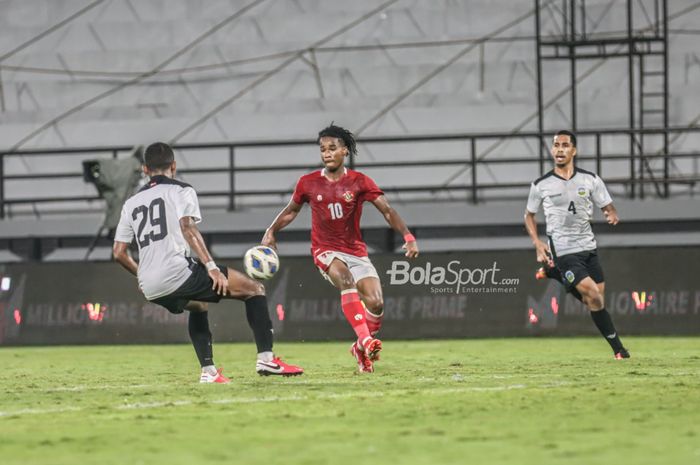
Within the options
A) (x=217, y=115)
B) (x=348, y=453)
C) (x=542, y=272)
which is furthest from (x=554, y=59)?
(x=348, y=453)

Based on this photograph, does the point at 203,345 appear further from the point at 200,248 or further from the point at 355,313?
the point at 355,313

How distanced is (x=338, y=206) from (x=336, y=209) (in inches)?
1.2

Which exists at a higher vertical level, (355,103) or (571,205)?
(355,103)

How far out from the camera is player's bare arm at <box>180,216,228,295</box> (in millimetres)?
9984

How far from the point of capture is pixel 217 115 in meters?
26.9

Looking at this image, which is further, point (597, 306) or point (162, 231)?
point (597, 306)

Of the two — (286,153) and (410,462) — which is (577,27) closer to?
(286,153)

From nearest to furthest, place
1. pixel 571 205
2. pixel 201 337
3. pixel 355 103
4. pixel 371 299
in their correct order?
1. pixel 201 337
2. pixel 371 299
3. pixel 571 205
4. pixel 355 103

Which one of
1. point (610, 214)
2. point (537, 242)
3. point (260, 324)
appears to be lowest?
point (260, 324)

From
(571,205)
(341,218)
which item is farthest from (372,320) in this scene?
(571,205)

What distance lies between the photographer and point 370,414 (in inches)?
316

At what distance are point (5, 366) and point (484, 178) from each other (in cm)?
1197

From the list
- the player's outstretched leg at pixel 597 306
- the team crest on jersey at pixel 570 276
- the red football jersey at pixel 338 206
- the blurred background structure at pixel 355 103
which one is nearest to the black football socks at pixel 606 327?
the player's outstretched leg at pixel 597 306

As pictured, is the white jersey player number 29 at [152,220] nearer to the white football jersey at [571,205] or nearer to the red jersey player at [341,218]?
the red jersey player at [341,218]
